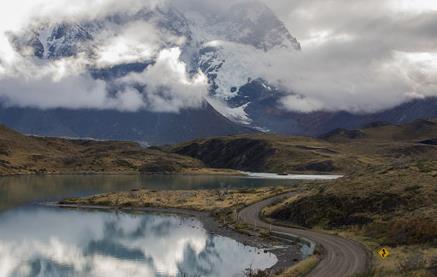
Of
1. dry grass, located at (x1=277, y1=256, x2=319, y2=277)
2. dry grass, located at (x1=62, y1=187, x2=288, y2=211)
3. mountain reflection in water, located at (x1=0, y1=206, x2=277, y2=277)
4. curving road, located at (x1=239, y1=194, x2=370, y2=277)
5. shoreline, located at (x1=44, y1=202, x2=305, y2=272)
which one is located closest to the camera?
dry grass, located at (x1=277, y1=256, x2=319, y2=277)

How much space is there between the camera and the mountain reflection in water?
94625 millimetres

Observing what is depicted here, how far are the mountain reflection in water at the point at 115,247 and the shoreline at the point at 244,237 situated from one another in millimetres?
1779

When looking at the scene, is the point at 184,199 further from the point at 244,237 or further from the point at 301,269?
the point at 301,269

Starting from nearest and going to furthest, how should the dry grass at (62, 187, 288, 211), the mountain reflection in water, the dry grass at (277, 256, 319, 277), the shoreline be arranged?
the dry grass at (277, 256, 319, 277)
the shoreline
the mountain reflection in water
the dry grass at (62, 187, 288, 211)

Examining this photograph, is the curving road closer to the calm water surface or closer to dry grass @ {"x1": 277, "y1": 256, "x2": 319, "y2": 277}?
dry grass @ {"x1": 277, "y1": 256, "x2": 319, "y2": 277}

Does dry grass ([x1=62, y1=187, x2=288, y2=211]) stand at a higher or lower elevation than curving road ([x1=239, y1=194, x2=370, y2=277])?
higher

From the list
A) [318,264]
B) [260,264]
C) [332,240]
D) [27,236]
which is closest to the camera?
[318,264]

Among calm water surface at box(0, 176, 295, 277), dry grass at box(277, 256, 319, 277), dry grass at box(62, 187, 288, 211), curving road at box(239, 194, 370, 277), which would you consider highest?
dry grass at box(62, 187, 288, 211)

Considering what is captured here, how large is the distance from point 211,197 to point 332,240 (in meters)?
85.7

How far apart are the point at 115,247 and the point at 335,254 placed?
1871 inches

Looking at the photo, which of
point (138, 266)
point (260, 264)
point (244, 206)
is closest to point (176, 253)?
point (138, 266)

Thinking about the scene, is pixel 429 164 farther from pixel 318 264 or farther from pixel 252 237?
pixel 318 264

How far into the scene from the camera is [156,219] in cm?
15162

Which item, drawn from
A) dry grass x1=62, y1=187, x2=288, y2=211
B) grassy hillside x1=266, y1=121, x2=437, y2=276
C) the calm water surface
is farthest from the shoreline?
grassy hillside x1=266, y1=121, x2=437, y2=276
